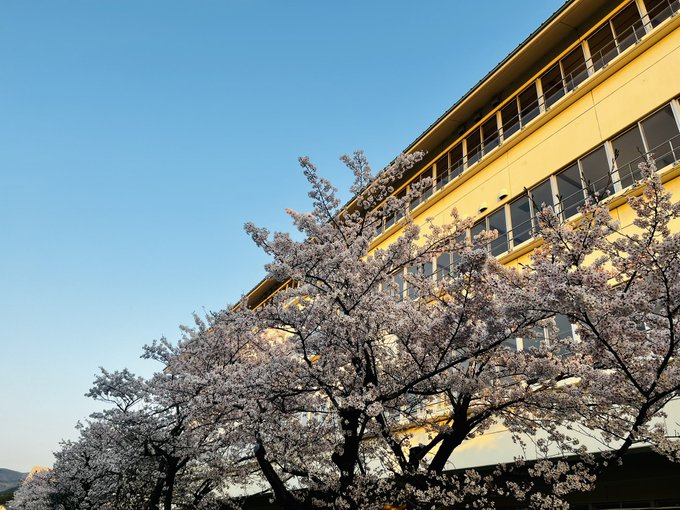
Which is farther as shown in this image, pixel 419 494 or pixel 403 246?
pixel 403 246

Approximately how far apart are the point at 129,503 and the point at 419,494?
16.8 m

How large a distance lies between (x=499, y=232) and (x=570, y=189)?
2.63m

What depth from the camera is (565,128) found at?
1418 centimetres

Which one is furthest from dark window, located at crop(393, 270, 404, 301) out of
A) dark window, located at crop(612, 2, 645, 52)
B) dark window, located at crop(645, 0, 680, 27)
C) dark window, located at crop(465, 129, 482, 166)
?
dark window, located at crop(645, 0, 680, 27)

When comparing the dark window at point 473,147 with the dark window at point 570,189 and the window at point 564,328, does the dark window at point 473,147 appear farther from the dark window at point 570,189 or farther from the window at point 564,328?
the window at point 564,328

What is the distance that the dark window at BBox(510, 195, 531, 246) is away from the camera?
14252 millimetres

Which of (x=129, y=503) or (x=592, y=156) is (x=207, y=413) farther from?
(x=592, y=156)

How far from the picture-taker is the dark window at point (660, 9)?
39.7 feet

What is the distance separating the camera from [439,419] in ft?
39.9

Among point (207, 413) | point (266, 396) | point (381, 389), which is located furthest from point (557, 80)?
point (207, 413)

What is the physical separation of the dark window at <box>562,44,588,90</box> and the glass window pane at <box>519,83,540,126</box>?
3.89ft

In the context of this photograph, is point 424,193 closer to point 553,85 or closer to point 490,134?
point 490,134

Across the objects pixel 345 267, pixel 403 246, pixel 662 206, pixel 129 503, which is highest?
pixel 403 246

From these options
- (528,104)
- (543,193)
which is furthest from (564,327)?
(528,104)
